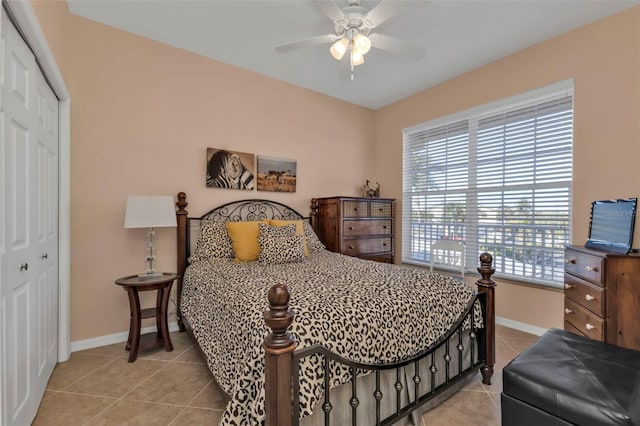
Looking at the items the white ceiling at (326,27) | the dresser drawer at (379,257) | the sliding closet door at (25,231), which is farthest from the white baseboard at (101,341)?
the white ceiling at (326,27)

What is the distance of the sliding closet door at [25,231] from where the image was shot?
1395 millimetres

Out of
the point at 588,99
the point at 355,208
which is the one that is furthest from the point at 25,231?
the point at 588,99

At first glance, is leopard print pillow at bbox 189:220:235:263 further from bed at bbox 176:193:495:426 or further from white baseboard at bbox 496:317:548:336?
white baseboard at bbox 496:317:548:336

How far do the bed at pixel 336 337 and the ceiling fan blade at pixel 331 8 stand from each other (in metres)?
1.82

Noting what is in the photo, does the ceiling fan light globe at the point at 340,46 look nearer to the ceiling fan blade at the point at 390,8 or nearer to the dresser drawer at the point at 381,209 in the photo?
the ceiling fan blade at the point at 390,8

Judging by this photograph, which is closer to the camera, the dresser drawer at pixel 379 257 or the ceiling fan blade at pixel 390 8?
the ceiling fan blade at pixel 390 8

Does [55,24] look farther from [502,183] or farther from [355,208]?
[502,183]

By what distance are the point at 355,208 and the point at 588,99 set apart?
2.51 m

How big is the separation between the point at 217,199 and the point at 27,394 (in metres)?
2.13

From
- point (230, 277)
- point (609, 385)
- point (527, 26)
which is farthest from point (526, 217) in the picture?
point (230, 277)

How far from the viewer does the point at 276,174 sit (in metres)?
3.78

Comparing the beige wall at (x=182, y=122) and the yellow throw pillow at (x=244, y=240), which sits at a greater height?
the beige wall at (x=182, y=122)

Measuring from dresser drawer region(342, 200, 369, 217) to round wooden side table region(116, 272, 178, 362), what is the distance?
2.11 metres

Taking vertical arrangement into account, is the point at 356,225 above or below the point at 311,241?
above
